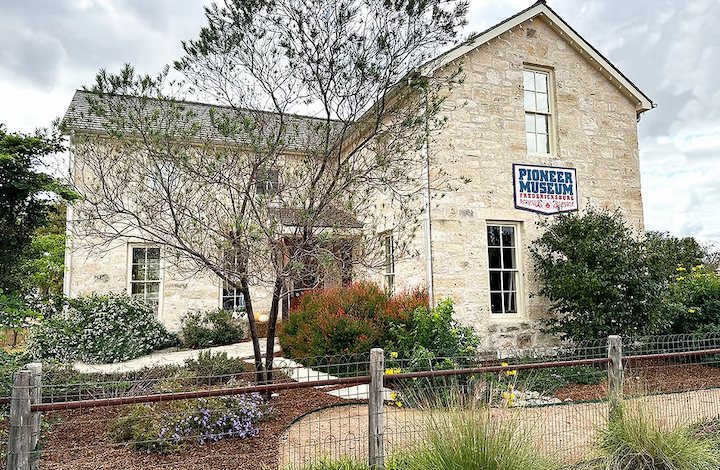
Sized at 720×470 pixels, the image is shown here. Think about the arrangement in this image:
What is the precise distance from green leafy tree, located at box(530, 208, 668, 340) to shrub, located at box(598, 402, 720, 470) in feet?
15.0

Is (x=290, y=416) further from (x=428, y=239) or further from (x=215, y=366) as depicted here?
(x=428, y=239)

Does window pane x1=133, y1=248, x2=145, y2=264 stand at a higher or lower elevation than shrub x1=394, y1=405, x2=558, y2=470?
higher

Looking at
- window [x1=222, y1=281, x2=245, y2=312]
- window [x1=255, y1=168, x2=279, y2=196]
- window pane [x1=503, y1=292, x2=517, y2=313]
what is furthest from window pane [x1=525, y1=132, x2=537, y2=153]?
window [x1=222, y1=281, x2=245, y2=312]

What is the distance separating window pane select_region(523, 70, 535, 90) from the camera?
34.8ft

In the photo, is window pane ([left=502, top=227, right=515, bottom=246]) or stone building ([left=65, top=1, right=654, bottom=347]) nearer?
stone building ([left=65, top=1, right=654, bottom=347])

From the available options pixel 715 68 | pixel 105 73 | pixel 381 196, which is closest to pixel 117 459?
pixel 105 73

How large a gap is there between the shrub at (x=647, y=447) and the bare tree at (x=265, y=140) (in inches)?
127

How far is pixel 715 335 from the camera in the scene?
948 cm

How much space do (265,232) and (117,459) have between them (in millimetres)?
2654

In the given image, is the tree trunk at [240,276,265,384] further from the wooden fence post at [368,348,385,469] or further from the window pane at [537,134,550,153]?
the window pane at [537,134,550,153]

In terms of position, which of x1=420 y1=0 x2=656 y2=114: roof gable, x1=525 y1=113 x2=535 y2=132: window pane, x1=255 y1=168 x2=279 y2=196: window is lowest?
x1=255 y1=168 x2=279 y2=196: window

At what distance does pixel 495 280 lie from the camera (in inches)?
389

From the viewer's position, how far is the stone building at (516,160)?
9.49 m

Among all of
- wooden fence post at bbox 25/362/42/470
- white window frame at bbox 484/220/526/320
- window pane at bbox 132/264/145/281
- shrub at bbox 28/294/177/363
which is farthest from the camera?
window pane at bbox 132/264/145/281
